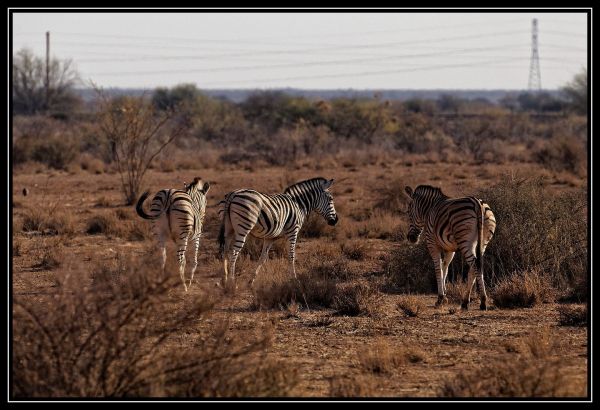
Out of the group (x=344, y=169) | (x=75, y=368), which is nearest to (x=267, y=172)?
(x=344, y=169)

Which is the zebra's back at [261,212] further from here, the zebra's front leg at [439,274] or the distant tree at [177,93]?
the distant tree at [177,93]

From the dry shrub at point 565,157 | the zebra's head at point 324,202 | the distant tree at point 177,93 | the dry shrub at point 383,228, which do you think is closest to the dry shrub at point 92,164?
the dry shrub at point 565,157

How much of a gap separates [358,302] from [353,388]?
13.7 feet

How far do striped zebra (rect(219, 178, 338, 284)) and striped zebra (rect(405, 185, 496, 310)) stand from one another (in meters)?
2.18

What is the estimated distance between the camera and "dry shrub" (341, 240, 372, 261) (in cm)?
1753

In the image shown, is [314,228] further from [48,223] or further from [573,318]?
[573,318]

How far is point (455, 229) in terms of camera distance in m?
12.4

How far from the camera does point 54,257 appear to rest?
16.3m

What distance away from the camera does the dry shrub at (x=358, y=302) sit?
1224 centimetres

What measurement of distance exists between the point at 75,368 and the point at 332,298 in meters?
6.30

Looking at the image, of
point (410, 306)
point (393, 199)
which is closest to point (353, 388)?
point (410, 306)

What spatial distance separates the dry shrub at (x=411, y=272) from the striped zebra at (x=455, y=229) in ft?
3.25

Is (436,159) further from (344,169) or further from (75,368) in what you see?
(75,368)

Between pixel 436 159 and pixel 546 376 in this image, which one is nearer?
pixel 546 376
